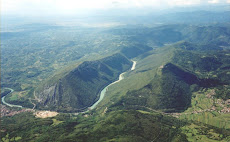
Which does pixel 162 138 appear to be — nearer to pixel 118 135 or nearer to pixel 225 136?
pixel 118 135

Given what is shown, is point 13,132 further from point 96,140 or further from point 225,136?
point 225,136

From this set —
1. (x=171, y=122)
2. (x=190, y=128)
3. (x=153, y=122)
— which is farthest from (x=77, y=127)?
(x=190, y=128)

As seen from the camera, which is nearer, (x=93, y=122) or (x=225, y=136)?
(x=225, y=136)

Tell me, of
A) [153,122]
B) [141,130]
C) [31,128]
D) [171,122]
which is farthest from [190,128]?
[31,128]

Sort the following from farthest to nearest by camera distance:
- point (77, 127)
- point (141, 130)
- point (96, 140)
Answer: point (77, 127)
point (141, 130)
point (96, 140)

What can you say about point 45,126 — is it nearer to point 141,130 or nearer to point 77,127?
point 77,127

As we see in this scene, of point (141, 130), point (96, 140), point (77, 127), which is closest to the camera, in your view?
point (96, 140)

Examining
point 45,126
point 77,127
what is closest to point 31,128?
point 45,126

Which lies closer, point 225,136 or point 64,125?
point 225,136
